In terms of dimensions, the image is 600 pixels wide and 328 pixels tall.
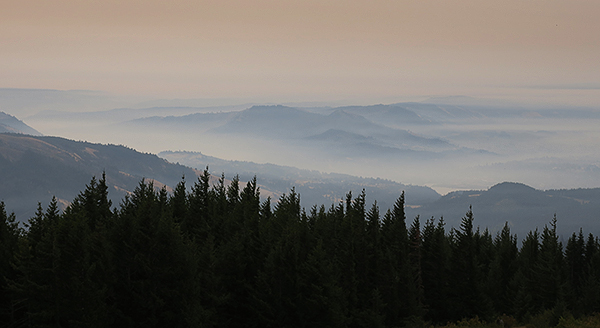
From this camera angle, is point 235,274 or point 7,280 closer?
point 7,280

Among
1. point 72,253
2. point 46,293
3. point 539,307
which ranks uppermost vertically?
point 72,253

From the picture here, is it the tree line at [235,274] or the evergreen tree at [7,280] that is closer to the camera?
the tree line at [235,274]

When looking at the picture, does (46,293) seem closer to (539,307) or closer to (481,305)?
(481,305)

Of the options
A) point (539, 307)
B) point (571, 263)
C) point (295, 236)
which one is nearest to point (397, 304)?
point (295, 236)

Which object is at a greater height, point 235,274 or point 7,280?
point 7,280

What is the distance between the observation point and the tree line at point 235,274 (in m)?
53.2

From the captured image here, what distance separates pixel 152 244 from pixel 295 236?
16639 millimetres

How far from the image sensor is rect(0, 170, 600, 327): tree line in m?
53.2

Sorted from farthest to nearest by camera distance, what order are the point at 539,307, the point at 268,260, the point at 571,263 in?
the point at 571,263 → the point at 539,307 → the point at 268,260

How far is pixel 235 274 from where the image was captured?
67688 millimetres

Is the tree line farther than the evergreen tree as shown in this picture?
No

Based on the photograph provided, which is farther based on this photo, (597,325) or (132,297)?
(132,297)

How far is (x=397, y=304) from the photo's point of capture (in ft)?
246

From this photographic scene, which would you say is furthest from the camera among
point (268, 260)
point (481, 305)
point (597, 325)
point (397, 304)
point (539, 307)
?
point (539, 307)
